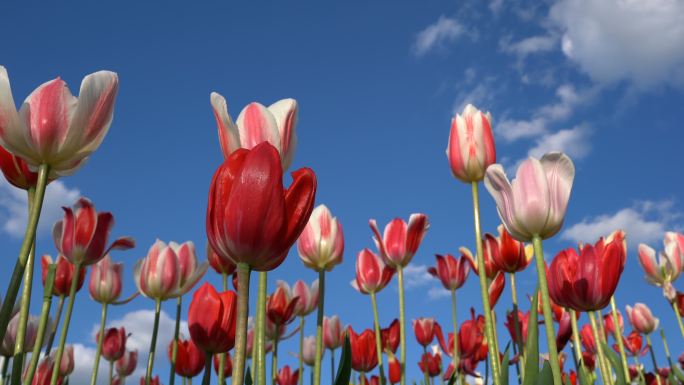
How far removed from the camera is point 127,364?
5625 mm

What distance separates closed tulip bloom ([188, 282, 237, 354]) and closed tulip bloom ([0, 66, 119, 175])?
77cm

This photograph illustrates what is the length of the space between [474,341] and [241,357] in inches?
163

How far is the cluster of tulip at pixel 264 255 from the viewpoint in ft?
3.73

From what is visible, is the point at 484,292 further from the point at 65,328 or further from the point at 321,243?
the point at 65,328

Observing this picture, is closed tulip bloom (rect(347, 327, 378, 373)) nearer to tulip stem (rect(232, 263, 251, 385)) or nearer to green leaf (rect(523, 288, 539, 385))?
green leaf (rect(523, 288, 539, 385))

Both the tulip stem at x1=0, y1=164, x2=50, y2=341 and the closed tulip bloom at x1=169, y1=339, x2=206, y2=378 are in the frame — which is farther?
the closed tulip bloom at x1=169, y1=339, x2=206, y2=378

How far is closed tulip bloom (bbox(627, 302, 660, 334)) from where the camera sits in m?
5.86

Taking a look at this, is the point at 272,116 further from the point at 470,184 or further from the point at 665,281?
the point at 665,281

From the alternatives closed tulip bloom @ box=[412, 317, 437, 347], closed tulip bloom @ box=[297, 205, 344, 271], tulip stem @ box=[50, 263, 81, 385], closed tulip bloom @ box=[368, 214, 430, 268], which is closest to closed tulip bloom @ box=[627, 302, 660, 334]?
closed tulip bloom @ box=[412, 317, 437, 347]

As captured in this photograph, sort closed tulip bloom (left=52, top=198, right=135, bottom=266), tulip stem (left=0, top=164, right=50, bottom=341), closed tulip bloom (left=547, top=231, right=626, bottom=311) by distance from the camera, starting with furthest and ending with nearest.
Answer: closed tulip bloom (left=52, top=198, right=135, bottom=266), closed tulip bloom (left=547, top=231, right=626, bottom=311), tulip stem (left=0, top=164, right=50, bottom=341)

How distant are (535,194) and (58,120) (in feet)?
5.15

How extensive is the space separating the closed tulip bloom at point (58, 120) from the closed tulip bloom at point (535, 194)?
1.34m

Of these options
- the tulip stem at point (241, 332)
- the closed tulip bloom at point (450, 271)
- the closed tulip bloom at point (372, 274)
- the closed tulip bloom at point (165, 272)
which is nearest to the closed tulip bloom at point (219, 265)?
the closed tulip bloom at point (165, 272)

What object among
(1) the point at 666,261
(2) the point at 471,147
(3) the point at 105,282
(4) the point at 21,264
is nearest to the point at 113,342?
(3) the point at 105,282
